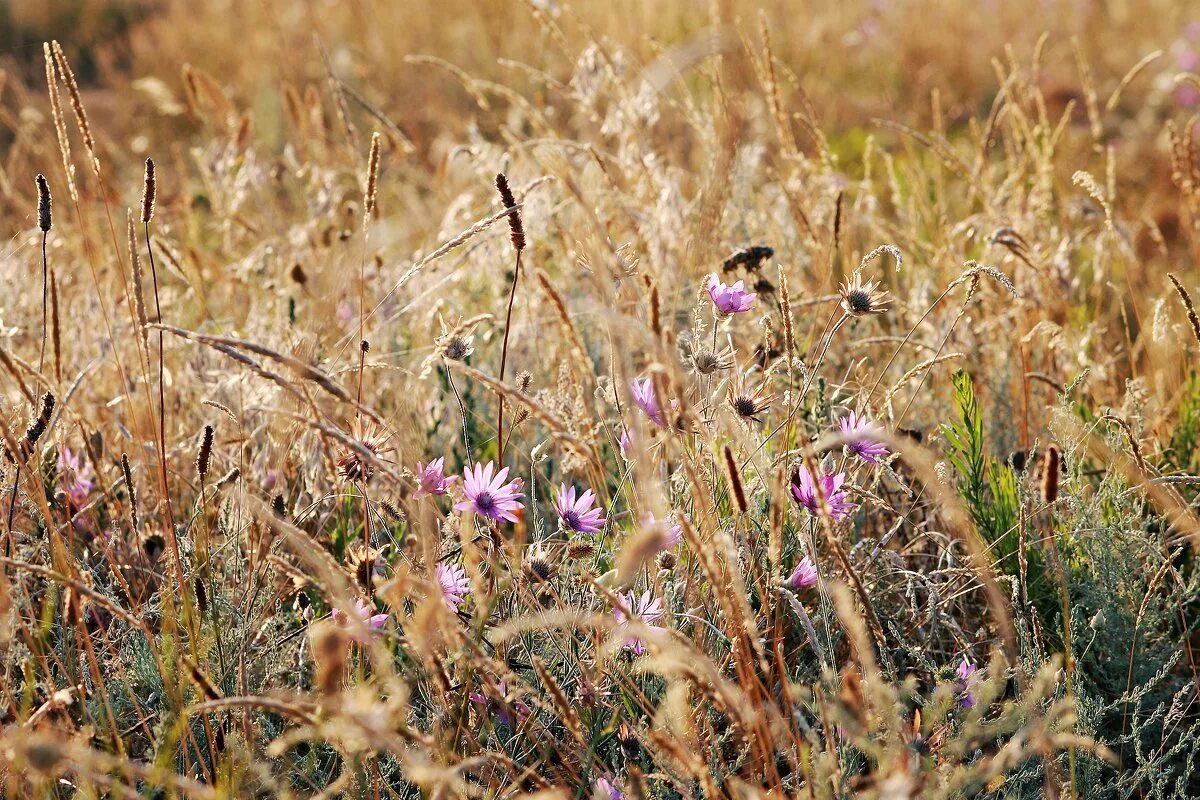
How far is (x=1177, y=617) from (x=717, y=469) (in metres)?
0.74

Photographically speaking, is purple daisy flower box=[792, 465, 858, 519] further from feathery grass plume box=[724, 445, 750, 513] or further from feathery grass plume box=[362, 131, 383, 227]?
feathery grass plume box=[362, 131, 383, 227]

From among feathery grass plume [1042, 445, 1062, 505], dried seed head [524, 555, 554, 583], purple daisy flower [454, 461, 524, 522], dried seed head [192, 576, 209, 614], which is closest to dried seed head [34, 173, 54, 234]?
dried seed head [192, 576, 209, 614]

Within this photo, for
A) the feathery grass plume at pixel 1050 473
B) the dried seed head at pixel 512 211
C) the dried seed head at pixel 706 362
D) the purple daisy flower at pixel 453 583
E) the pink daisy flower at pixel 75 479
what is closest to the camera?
the feathery grass plume at pixel 1050 473

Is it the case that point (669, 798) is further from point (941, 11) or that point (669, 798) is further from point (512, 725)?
point (941, 11)

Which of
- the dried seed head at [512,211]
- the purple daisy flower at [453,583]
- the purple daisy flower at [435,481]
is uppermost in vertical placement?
the dried seed head at [512,211]

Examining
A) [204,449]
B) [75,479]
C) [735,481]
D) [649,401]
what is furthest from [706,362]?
[75,479]

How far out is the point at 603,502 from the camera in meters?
1.67

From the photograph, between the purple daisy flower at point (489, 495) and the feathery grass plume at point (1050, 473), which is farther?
the purple daisy flower at point (489, 495)

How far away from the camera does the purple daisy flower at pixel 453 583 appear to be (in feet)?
4.28

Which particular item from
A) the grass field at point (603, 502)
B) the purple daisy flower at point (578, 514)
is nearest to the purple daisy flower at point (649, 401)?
the grass field at point (603, 502)

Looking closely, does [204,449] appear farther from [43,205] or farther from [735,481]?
[735,481]

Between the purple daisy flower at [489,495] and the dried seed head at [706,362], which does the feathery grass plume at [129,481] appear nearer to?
the purple daisy flower at [489,495]

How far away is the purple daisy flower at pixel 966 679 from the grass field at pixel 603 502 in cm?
1

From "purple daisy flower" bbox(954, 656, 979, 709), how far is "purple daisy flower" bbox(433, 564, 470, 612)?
574 mm
